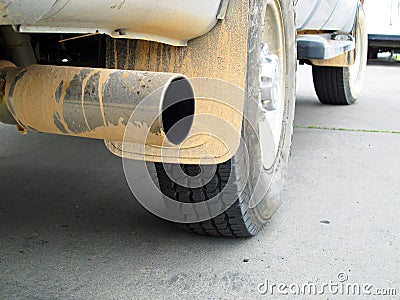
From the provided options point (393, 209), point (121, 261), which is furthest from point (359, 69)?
point (121, 261)

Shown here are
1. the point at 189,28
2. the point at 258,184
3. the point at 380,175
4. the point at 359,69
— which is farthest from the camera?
the point at 359,69

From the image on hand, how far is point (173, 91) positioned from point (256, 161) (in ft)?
2.04

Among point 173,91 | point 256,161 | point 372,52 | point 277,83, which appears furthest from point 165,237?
point 372,52

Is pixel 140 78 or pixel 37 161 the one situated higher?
pixel 140 78

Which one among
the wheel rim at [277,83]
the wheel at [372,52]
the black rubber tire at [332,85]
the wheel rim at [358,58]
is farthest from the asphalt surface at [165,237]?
the wheel at [372,52]

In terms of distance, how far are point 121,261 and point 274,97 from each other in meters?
0.80

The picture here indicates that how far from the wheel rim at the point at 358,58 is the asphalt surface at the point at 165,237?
77.8 inches

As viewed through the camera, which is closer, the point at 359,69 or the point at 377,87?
the point at 359,69

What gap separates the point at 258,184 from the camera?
2.12m

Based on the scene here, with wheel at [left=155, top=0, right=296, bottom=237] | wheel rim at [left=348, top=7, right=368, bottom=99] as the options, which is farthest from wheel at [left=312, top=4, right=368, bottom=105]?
wheel at [left=155, top=0, right=296, bottom=237]

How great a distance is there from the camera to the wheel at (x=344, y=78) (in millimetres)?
4906

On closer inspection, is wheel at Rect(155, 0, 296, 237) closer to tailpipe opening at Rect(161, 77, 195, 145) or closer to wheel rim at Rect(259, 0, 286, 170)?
wheel rim at Rect(259, 0, 286, 170)

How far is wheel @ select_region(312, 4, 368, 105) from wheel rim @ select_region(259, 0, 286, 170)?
2.55m

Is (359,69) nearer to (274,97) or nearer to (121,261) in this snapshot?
(274,97)
